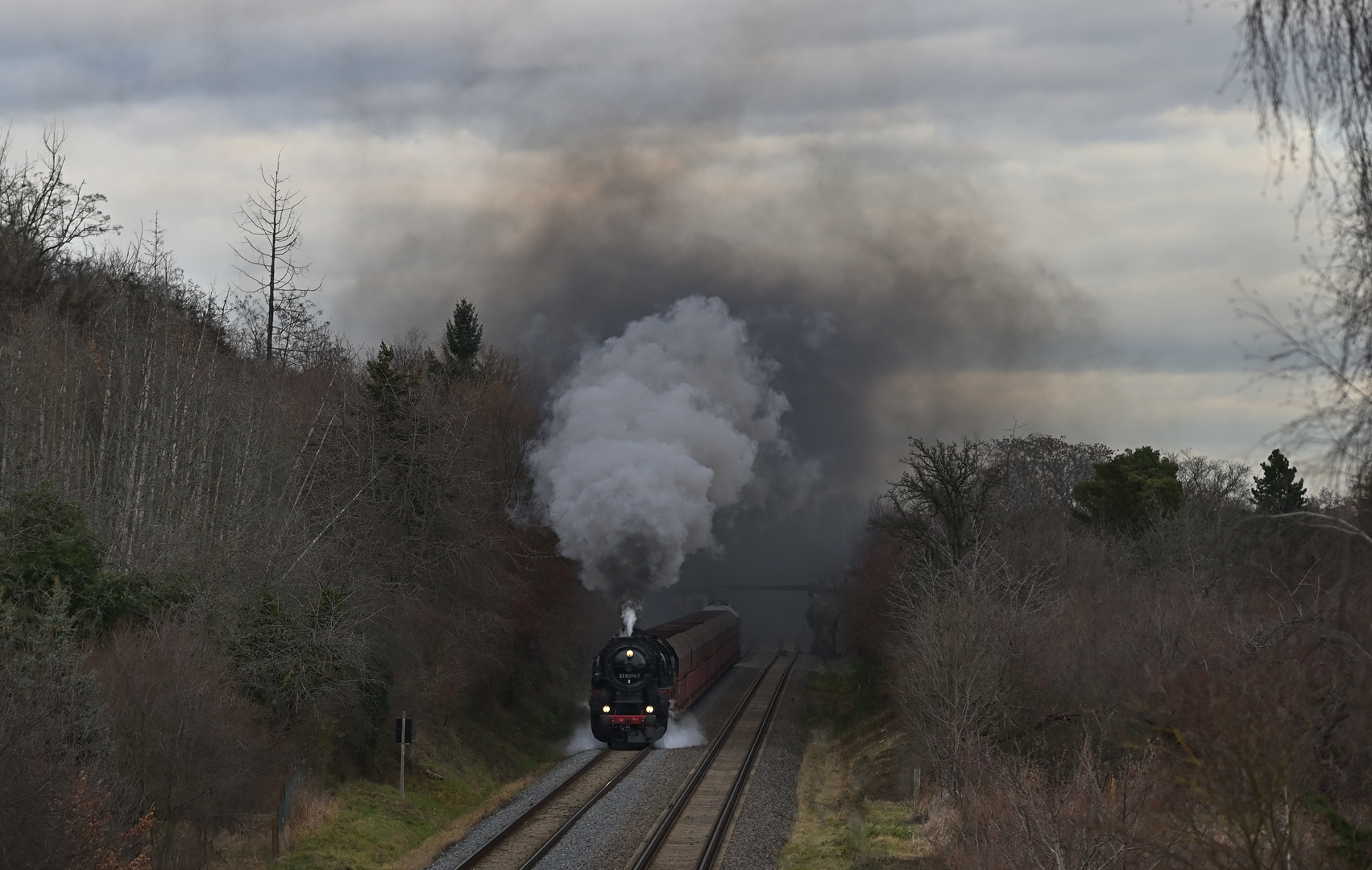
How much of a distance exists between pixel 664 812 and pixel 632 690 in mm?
8131

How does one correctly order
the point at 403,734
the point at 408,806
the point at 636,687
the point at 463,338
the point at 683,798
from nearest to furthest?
the point at 403,734, the point at 408,806, the point at 683,798, the point at 636,687, the point at 463,338

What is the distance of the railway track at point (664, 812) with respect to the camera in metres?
20.2

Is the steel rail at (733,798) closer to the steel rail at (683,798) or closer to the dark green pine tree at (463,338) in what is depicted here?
the steel rail at (683,798)

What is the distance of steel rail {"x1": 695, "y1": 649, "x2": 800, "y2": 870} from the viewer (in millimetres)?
20484

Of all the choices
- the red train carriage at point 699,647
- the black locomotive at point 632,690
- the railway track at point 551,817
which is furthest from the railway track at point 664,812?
the red train carriage at point 699,647

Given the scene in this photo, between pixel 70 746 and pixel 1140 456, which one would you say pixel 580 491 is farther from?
pixel 70 746

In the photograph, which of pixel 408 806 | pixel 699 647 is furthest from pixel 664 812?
pixel 699 647

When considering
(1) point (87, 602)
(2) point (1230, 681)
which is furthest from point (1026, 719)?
(1) point (87, 602)

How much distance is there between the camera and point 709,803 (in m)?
25.5

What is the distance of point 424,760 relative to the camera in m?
29.7

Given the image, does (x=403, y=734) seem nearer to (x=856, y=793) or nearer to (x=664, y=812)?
(x=664, y=812)

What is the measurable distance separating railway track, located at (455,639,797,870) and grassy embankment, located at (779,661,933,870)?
1.53 meters

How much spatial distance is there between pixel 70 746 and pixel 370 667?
13.3 meters

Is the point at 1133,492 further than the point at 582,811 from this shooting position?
Yes
